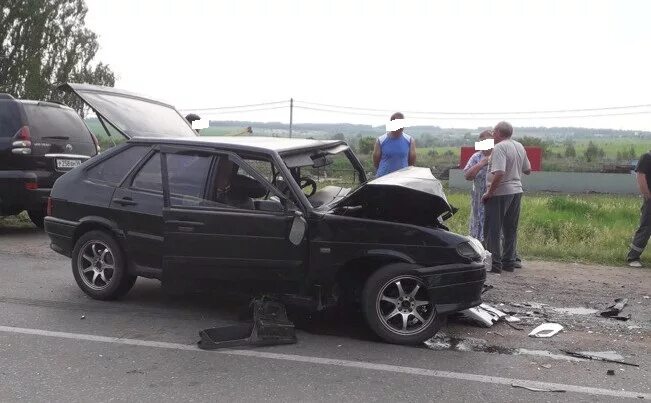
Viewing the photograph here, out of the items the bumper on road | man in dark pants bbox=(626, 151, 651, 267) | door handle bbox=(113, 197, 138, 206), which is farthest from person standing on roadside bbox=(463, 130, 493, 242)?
door handle bbox=(113, 197, 138, 206)

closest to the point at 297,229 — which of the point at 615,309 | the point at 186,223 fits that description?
the point at 186,223

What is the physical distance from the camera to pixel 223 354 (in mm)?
4965

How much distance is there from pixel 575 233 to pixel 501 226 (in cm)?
348

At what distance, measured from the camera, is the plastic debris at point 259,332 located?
16.8 ft

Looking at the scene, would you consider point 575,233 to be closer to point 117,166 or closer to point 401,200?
point 401,200

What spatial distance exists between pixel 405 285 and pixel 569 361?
1.33m

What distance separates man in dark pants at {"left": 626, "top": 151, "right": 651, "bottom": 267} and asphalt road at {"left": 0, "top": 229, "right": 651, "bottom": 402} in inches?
107

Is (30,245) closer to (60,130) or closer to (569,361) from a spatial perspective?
(60,130)

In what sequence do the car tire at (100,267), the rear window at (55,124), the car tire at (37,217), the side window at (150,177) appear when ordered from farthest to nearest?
1. the car tire at (37,217)
2. the rear window at (55,124)
3. the car tire at (100,267)
4. the side window at (150,177)

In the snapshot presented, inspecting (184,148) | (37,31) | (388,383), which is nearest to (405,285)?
(388,383)

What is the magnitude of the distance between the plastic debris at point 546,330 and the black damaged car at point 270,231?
0.74 meters

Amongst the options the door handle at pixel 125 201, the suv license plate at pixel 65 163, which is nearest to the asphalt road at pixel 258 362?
the door handle at pixel 125 201

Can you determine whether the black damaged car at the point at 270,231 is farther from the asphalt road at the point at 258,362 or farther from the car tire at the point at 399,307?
the asphalt road at the point at 258,362

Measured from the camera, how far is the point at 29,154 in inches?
365
